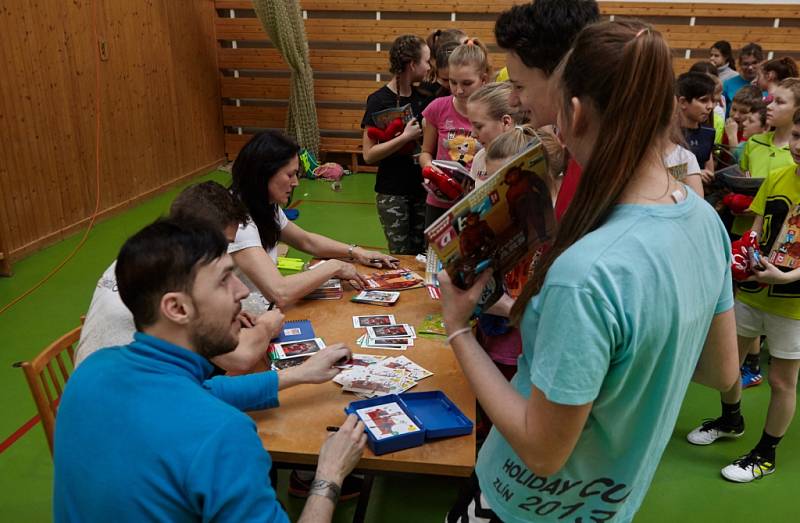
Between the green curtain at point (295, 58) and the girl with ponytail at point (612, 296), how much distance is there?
24.6 ft

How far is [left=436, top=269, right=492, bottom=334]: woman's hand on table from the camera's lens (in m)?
1.14

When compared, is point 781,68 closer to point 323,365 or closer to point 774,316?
point 774,316

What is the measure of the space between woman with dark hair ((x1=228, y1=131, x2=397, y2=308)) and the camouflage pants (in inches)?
38.2

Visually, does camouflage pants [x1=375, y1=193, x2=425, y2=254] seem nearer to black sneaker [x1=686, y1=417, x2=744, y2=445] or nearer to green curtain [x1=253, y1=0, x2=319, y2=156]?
black sneaker [x1=686, y1=417, x2=744, y2=445]

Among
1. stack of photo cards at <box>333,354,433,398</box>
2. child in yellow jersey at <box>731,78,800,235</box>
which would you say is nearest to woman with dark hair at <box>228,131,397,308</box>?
stack of photo cards at <box>333,354,433,398</box>

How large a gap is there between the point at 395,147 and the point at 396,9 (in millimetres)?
5414

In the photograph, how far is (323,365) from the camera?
178cm

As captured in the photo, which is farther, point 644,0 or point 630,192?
point 644,0

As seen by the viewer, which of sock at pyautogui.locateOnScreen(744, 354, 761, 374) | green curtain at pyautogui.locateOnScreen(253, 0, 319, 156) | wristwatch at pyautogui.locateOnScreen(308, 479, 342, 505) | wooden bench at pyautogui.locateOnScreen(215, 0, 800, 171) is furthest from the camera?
wooden bench at pyautogui.locateOnScreen(215, 0, 800, 171)

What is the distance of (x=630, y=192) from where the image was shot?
0.92 meters

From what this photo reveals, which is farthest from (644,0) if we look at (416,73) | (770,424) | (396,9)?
(770,424)

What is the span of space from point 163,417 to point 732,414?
285cm

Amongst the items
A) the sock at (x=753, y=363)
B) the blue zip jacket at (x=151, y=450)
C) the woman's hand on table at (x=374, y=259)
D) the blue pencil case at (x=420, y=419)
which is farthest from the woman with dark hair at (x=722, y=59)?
the blue zip jacket at (x=151, y=450)

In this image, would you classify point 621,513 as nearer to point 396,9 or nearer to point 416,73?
point 416,73
